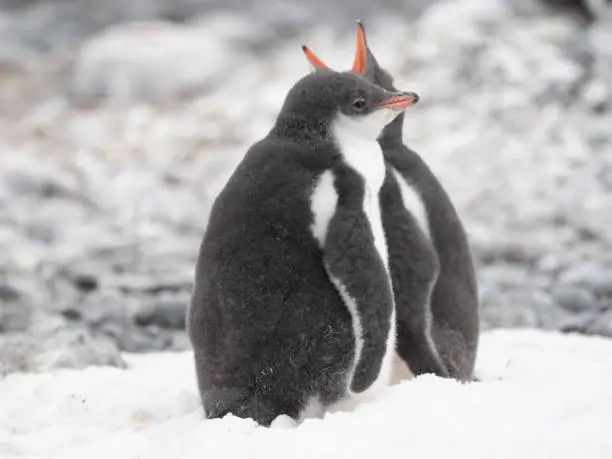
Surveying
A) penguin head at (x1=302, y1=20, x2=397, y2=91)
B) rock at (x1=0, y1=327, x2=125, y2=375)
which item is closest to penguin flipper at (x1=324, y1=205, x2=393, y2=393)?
penguin head at (x1=302, y1=20, x2=397, y2=91)

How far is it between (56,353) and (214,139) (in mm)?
6717

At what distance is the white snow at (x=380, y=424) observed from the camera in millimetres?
2289

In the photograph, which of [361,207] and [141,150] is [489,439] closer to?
[361,207]

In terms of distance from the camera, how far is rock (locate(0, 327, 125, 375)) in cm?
416

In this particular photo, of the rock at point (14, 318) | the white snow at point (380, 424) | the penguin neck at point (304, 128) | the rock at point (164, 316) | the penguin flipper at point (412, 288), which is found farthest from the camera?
the rock at point (164, 316)

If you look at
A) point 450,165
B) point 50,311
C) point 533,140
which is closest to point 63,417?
point 50,311

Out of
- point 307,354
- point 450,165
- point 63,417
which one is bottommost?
point 450,165

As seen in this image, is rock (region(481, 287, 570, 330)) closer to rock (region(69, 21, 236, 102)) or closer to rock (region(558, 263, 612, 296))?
rock (region(558, 263, 612, 296))

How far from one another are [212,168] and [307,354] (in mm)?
7280

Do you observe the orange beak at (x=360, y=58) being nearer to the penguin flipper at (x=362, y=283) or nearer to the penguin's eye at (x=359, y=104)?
the penguin's eye at (x=359, y=104)

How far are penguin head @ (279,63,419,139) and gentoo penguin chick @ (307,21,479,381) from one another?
359 millimetres

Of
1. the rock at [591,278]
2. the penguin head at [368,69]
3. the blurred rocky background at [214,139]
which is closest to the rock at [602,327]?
the blurred rocky background at [214,139]

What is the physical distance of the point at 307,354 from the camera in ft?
9.37

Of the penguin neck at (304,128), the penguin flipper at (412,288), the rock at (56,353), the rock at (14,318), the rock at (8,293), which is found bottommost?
the rock at (8,293)
